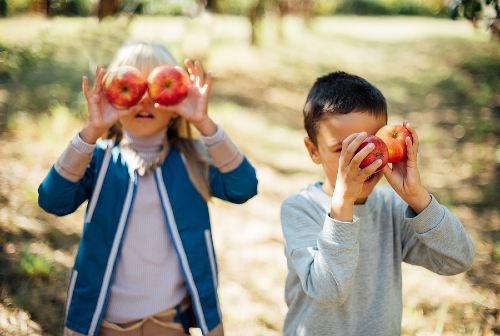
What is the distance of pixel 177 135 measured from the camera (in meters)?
2.20

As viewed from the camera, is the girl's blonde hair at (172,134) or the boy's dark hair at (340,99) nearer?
the boy's dark hair at (340,99)

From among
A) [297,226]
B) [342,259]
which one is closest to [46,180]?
[297,226]

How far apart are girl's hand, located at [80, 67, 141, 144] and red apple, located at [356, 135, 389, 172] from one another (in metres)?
0.92

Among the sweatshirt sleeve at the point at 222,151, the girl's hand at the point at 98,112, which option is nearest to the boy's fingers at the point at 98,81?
the girl's hand at the point at 98,112

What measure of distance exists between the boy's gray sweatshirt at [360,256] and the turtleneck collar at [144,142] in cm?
64

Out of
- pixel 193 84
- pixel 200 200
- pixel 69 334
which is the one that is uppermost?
pixel 193 84

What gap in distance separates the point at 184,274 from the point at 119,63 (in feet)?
2.81

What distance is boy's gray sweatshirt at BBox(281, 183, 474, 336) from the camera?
1500mm

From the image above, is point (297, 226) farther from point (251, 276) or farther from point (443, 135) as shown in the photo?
point (443, 135)

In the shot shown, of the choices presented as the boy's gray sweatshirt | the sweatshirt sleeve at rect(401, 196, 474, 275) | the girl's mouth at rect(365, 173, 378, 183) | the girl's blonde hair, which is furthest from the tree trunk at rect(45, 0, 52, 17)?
the sweatshirt sleeve at rect(401, 196, 474, 275)

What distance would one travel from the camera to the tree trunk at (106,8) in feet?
19.1

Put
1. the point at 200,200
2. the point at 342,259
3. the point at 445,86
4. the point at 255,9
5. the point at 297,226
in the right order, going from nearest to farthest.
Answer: the point at 342,259, the point at 297,226, the point at 200,200, the point at 445,86, the point at 255,9

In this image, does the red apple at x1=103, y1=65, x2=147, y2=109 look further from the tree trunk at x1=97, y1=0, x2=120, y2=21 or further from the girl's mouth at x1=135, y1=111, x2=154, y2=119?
the tree trunk at x1=97, y1=0, x2=120, y2=21

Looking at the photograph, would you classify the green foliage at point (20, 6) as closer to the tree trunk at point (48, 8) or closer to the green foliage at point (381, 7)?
the tree trunk at point (48, 8)
